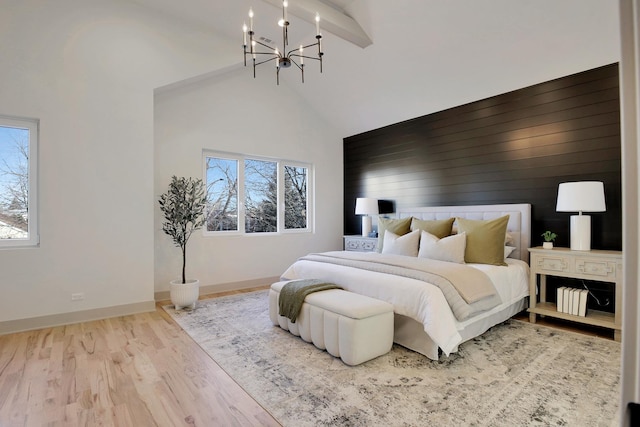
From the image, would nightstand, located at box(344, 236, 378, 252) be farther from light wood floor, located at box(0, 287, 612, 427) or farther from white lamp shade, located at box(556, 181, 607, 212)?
light wood floor, located at box(0, 287, 612, 427)

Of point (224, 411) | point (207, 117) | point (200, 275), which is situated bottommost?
point (224, 411)

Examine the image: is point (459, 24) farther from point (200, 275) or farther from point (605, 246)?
point (200, 275)

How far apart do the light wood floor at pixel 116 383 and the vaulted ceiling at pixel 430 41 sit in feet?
11.7

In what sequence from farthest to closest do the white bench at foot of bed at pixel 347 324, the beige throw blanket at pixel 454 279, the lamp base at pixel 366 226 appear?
the lamp base at pixel 366 226 → the beige throw blanket at pixel 454 279 → the white bench at foot of bed at pixel 347 324

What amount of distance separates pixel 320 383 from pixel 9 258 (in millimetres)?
3269

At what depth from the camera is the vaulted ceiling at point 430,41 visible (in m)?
3.17

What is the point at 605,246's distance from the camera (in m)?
3.29

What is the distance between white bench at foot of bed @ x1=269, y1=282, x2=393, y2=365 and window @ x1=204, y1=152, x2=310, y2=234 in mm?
2627

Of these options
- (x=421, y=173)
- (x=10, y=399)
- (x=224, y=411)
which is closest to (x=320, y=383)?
(x=224, y=411)

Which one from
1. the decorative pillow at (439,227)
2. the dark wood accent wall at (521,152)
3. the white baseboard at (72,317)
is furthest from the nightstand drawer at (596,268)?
the white baseboard at (72,317)

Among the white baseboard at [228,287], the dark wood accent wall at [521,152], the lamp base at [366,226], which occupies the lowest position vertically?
the white baseboard at [228,287]

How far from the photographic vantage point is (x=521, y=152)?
13.0 ft

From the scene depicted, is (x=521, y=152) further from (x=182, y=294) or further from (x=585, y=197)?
(x=182, y=294)

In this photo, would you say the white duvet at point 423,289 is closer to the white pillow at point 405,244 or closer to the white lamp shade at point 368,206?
the white pillow at point 405,244
